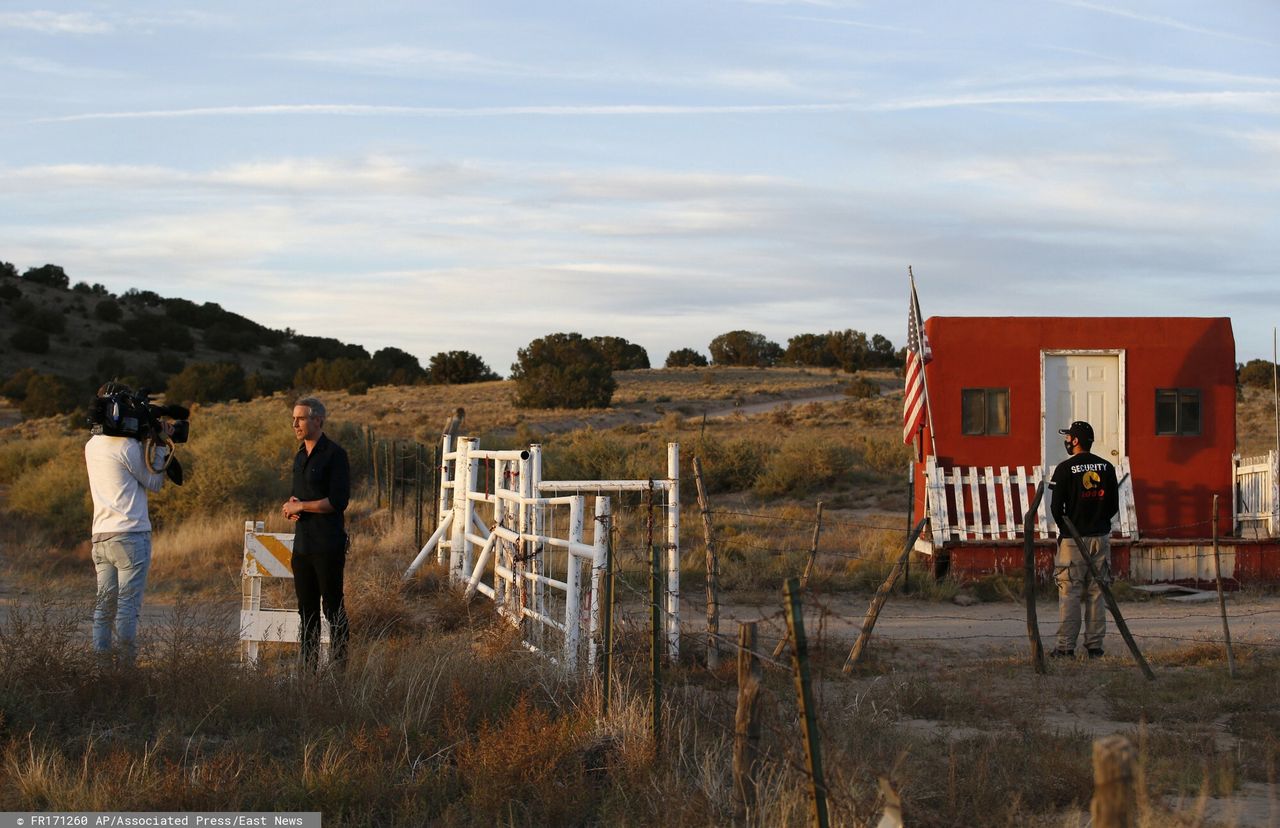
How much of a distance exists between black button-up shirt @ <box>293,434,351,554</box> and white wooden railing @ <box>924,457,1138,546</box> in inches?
341

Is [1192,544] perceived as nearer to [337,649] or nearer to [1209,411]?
[1209,411]

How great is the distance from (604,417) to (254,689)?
37422 millimetres

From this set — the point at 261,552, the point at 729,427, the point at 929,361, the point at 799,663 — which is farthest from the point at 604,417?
the point at 799,663

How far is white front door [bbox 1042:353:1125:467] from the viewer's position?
15109 mm

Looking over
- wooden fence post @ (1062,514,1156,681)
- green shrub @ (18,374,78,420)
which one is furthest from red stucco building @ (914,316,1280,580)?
green shrub @ (18,374,78,420)

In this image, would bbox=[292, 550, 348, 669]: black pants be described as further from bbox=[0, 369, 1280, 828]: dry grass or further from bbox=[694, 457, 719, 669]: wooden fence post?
bbox=[694, 457, 719, 669]: wooden fence post

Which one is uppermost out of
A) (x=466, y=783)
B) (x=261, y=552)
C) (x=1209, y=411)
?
(x=1209, y=411)

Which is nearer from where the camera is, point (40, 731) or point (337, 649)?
point (40, 731)

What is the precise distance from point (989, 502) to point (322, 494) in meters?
9.49

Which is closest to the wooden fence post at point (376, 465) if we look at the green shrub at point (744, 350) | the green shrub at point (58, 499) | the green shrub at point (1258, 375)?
the green shrub at point (58, 499)

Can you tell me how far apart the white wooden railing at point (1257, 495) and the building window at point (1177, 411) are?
2.32 ft

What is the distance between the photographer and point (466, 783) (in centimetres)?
577

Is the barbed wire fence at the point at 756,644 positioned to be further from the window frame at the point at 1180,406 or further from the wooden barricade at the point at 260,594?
the wooden barricade at the point at 260,594

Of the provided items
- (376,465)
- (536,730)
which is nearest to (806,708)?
(536,730)
